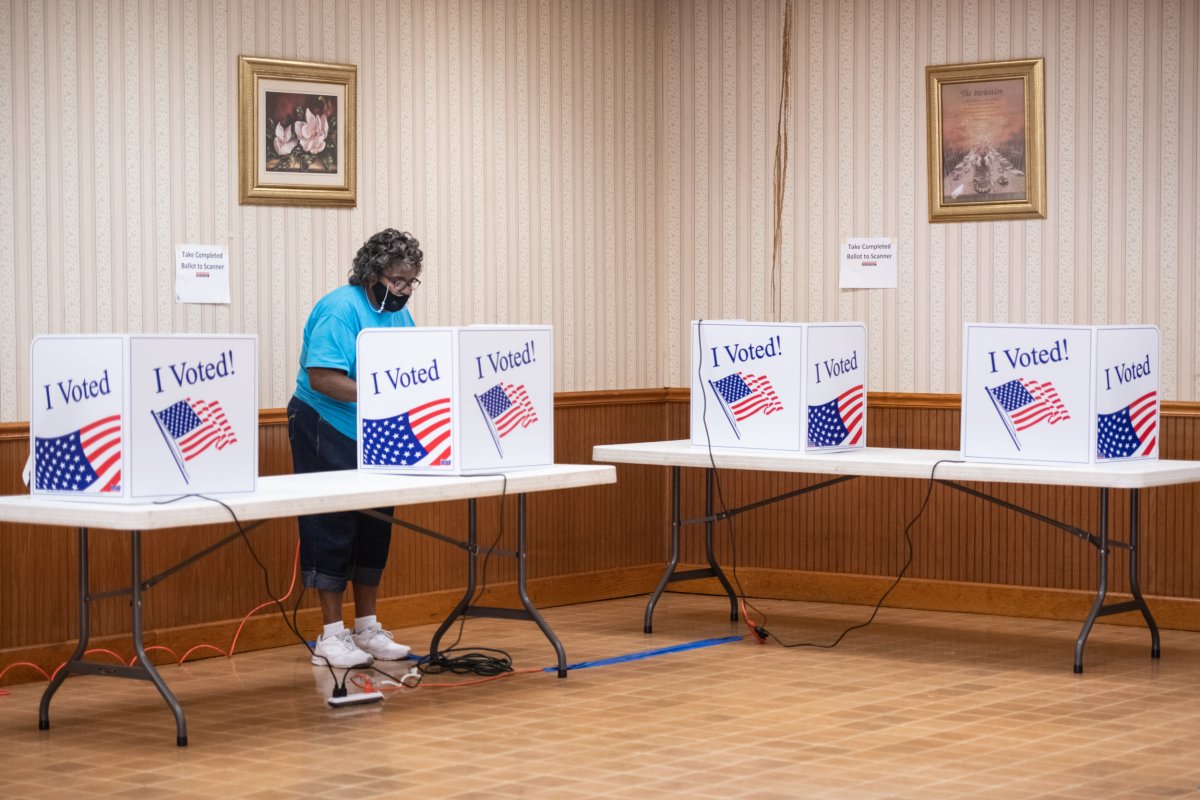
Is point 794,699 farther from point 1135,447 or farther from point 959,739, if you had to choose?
point 1135,447

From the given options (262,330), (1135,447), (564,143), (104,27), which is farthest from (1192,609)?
(104,27)

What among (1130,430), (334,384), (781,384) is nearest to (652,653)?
(781,384)

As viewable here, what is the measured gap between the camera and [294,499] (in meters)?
4.66

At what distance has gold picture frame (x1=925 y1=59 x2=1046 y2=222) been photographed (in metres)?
6.76

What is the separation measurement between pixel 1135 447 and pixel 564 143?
271cm

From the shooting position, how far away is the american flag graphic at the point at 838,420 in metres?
6.11

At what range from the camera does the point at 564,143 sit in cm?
731

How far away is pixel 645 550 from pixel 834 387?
5.94 ft

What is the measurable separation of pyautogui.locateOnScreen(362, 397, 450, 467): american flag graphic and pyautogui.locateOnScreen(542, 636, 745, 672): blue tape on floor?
0.93 metres

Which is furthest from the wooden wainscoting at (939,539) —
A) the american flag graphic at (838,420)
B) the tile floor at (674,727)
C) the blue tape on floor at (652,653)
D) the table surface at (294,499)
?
the table surface at (294,499)

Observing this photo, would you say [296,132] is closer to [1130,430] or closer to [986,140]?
[986,140]

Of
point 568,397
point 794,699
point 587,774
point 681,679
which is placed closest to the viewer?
point 587,774

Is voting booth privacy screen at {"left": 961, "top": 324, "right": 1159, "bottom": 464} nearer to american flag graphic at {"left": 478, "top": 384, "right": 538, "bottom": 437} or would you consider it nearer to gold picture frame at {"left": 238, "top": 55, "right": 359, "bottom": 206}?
american flag graphic at {"left": 478, "top": 384, "right": 538, "bottom": 437}

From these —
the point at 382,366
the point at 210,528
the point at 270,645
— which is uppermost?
the point at 382,366
